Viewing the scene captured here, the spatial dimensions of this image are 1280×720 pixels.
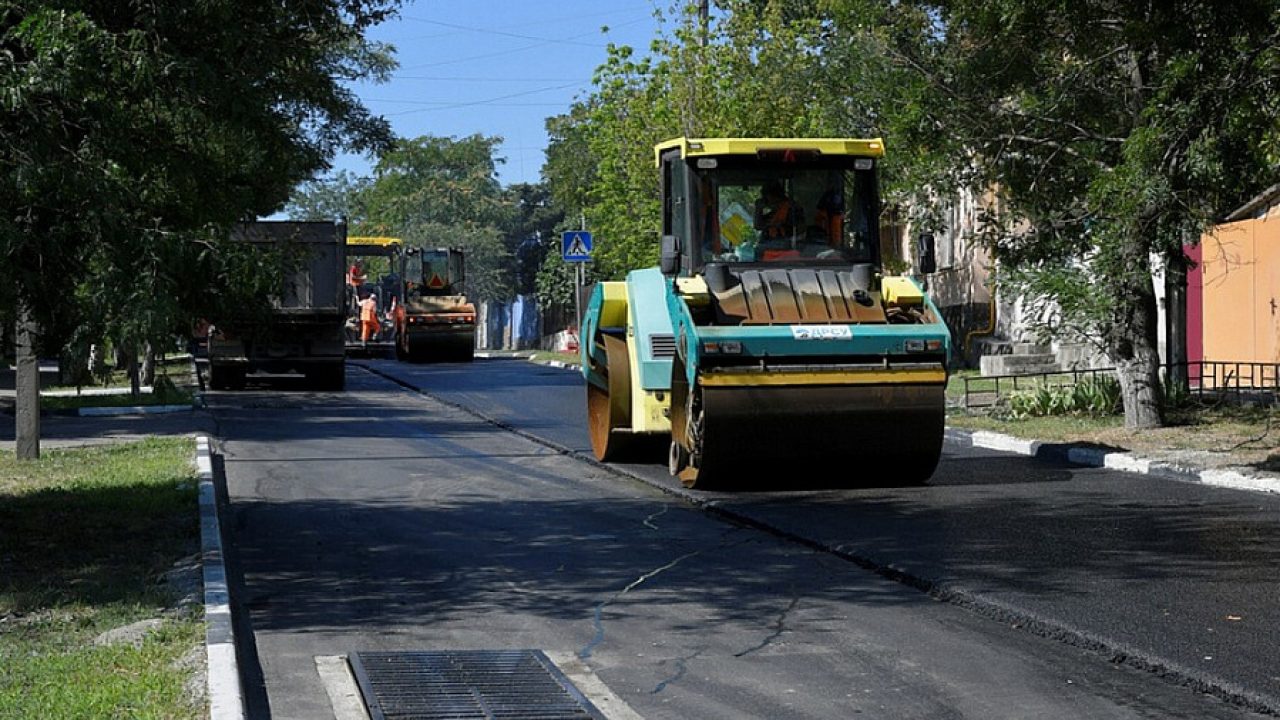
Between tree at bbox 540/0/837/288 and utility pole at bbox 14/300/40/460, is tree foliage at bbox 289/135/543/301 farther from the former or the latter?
utility pole at bbox 14/300/40/460

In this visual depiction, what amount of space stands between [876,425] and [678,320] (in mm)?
1895

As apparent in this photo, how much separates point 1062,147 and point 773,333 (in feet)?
22.8

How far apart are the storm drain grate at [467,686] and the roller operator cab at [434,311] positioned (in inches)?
1490

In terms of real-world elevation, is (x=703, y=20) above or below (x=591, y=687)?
above

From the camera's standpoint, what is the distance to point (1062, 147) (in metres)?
20.3

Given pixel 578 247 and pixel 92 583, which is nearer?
pixel 92 583

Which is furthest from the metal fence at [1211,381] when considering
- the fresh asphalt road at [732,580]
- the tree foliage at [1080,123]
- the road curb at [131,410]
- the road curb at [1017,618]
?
the road curb at [131,410]

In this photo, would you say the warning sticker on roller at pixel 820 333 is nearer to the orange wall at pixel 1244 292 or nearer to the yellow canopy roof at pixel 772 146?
the yellow canopy roof at pixel 772 146

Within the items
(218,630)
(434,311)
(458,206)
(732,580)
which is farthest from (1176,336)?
(458,206)

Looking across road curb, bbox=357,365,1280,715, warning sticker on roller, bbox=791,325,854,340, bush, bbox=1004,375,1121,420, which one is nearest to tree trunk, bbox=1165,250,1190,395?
bush, bbox=1004,375,1121,420

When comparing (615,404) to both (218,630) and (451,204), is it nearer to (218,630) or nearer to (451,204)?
(218,630)

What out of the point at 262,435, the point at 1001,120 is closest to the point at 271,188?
the point at 262,435

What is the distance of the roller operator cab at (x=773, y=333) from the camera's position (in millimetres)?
14750

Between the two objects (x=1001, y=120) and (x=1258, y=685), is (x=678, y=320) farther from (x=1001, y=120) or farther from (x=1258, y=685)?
(x=1258, y=685)
